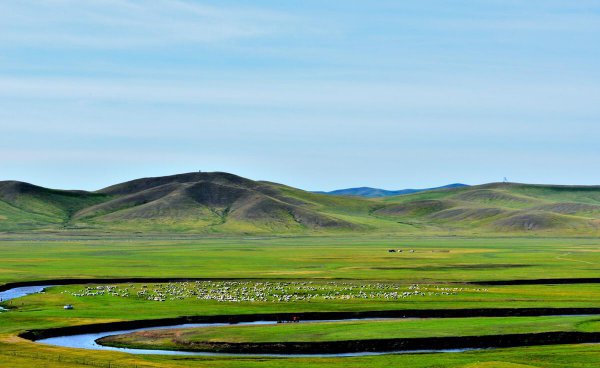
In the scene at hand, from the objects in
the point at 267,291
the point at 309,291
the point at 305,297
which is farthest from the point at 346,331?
the point at 267,291

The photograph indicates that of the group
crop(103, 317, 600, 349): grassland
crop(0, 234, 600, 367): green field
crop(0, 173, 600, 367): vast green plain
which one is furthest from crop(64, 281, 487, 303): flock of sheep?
crop(103, 317, 600, 349): grassland

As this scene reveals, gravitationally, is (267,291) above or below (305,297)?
above

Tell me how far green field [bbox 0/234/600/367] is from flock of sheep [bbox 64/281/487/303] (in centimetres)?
25

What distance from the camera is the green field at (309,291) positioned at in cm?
5653

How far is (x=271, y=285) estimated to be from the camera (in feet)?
336

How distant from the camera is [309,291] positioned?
3725 inches

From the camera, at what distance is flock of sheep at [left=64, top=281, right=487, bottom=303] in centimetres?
8906

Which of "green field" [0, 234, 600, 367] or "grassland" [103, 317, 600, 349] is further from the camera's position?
"grassland" [103, 317, 600, 349]

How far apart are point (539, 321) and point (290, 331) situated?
2012 cm

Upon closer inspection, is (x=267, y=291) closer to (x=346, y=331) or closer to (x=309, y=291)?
(x=309, y=291)

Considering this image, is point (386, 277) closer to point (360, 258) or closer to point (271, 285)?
point (271, 285)

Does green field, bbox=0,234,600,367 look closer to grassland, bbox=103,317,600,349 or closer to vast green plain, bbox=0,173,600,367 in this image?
vast green plain, bbox=0,173,600,367

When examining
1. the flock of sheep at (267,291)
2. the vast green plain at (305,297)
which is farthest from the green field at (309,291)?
the flock of sheep at (267,291)

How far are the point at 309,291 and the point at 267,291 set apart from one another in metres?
4.48
